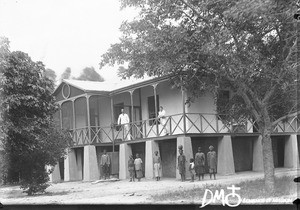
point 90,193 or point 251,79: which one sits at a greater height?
point 251,79

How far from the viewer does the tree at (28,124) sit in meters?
9.70

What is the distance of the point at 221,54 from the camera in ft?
29.9

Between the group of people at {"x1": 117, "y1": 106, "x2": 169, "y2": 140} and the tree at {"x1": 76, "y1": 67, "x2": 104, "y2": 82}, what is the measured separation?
2.94ft

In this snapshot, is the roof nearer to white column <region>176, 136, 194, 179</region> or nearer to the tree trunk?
white column <region>176, 136, 194, 179</region>

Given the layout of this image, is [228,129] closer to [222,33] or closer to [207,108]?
[207,108]

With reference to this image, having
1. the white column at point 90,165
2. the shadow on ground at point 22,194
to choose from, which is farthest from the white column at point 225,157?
the shadow on ground at point 22,194

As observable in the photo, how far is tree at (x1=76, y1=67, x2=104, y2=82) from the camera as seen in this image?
9.63 meters

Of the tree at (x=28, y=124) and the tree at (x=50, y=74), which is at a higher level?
the tree at (x=50, y=74)

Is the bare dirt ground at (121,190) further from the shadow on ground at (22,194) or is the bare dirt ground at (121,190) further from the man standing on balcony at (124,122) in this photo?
the man standing on balcony at (124,122)

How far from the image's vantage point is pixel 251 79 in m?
9.25

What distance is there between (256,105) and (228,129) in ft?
2.76

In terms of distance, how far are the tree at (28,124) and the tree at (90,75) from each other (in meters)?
0.91

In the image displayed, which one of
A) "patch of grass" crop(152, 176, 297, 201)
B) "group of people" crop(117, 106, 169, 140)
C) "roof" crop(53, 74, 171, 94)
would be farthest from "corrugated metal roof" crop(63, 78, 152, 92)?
"patch of grass" crop(152, 176, 297, 201)

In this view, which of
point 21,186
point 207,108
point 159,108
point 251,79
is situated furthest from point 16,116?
point 251,79
